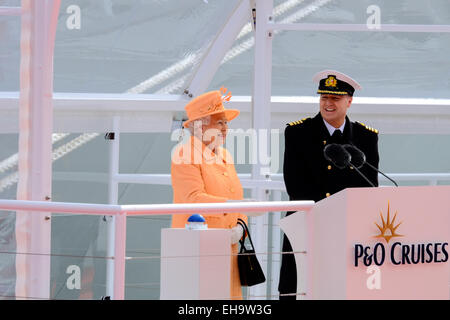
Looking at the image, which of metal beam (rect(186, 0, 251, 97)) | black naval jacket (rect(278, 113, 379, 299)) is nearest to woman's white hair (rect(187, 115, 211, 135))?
black naval jacket (rect(278, 113, 379, 299))

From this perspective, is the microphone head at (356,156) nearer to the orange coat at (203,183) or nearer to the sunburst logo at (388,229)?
the sunburst logo at (388,229)

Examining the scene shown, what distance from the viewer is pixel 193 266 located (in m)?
3.15

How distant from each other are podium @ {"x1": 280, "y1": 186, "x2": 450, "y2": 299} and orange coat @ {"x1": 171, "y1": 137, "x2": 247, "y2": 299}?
0.35 metres

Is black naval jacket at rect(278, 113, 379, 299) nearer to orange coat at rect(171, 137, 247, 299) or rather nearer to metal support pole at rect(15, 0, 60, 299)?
orange coat at rect(171, 137, 247, 299)

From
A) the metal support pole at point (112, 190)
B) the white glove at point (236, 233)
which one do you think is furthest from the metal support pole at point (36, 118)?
the metal support pole at point (112, 190)

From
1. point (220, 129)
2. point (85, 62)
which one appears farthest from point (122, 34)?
point (220, 129)

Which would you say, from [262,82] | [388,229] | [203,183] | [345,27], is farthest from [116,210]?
[345,27]

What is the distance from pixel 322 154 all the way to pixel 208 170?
1.61ft

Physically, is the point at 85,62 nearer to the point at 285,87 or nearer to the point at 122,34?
the point at 122,34

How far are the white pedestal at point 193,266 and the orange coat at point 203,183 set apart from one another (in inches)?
12.4

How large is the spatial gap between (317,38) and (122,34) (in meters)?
1.53

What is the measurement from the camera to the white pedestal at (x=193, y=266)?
3143mm

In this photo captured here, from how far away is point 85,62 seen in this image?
711 cm

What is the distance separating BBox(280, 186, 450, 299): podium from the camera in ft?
10.3
